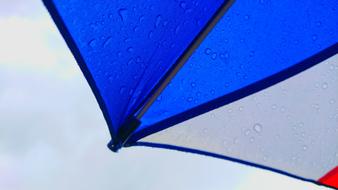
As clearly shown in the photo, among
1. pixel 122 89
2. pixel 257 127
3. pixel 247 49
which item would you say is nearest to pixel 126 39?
pixel 122 89

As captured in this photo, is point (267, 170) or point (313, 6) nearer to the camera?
point (313, 6)

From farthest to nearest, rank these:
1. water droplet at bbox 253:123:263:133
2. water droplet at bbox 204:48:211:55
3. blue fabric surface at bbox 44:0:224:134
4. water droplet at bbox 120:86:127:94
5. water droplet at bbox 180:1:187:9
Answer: water droplet at bbox 253:123:263:133 < water droplet at bbox 204:48:211:55 < water droplet at bbox 120:86:127:94 < water droplet at bbox 180:1:187:9 < blue fabric surface at bbox 44:0:224:134

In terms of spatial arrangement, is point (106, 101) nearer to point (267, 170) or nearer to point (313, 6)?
point (313, 6)

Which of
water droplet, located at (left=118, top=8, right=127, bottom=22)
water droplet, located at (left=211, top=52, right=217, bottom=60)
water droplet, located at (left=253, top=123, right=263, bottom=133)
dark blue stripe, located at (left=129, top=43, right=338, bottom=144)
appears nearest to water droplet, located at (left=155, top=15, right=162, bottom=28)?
water droplet, located at (left=118, top=8, right=127, bottom=22)

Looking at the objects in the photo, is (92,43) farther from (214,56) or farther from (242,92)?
(242,92)

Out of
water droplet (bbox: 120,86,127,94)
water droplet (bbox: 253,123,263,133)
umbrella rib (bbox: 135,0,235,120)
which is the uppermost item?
umbrella rib (bbox: 135,0,235,120)

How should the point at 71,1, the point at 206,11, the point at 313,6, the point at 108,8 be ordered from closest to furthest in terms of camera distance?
the point at 71,1 < the point at 108,8 < the point at 206,11 < the point at 313,6

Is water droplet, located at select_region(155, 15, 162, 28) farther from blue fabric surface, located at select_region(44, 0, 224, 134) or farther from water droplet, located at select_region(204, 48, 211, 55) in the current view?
water droplet, located at select_region(204, 48, 211, 55)

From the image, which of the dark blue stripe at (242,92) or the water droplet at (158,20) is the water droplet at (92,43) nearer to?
the water droplet at (158,20)

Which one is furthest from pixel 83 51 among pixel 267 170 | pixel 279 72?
pixel 267 170

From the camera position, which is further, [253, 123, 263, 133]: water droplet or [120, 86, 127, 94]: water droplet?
[253, 123, 263, 133]: water droplet
